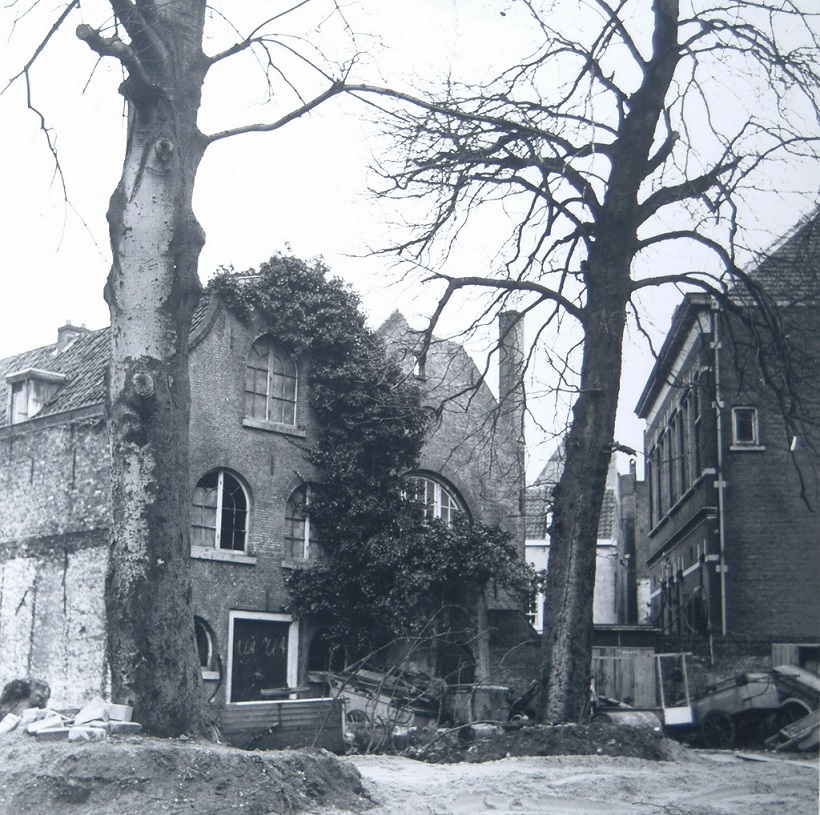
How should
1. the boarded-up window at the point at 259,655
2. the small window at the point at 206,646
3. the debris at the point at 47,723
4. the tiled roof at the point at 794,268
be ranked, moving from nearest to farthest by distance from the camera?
the debris at the point at 47,723 < the tiled roof at the point at 794,268 < the small window at the point at 206,646 < the boarded-up window at the point at 259,655

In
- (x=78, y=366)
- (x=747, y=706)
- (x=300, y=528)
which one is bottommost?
(x=747, y=706)

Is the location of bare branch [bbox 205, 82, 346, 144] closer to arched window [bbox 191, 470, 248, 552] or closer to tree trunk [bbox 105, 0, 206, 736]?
tree trunk [bbox 105, 0, 206, 736]

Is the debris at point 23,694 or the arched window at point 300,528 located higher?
the arched window at point 300,528

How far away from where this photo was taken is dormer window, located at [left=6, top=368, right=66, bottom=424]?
25.2 meters

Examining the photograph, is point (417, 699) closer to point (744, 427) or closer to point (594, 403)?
point (594, 403)

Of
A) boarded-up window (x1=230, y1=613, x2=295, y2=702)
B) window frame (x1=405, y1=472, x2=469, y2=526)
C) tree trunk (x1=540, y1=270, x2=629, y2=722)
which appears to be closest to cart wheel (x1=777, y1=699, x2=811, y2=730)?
tree trunk (x1=540, y1=270, x2=629, y2=722)

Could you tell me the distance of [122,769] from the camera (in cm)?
727

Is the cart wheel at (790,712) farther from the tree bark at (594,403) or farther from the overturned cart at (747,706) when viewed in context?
the tree bark at (594,403)

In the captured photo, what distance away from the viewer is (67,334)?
29.2m

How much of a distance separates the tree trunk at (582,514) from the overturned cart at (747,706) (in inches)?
172

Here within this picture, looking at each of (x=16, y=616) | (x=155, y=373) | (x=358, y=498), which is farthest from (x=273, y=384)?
(x=155, y=373)

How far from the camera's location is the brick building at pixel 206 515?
2200 cm

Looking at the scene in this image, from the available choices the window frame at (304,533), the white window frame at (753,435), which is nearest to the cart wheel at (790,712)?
the white window frame at (753,435)

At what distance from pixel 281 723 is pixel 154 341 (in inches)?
311
